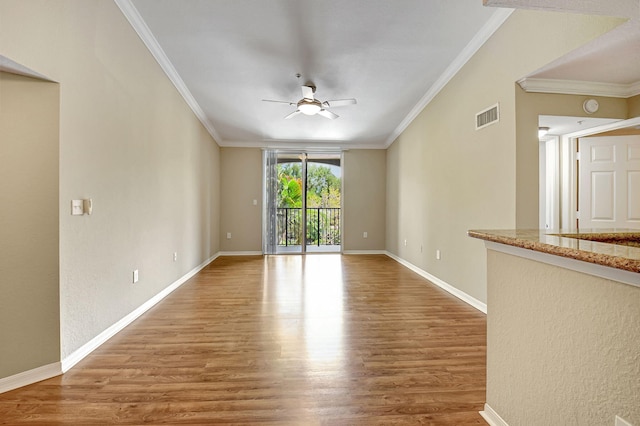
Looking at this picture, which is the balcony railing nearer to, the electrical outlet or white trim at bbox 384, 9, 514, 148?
white trim at bbox 384, 9, 514, 148

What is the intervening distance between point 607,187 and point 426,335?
2419mm

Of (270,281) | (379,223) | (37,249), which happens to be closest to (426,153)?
(379,223)

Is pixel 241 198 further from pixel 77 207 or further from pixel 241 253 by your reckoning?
pixel 77 207

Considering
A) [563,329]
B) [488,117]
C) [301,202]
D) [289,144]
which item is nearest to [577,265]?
[563,329]

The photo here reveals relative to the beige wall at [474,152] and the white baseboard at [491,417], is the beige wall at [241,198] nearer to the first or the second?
the beige wall at [474,152]

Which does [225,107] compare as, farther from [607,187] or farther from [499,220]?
[607,187]

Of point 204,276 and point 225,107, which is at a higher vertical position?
point 225,107

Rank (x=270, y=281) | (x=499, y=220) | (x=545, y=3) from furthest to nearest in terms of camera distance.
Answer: (x=270, y=281)
(x=499, y=220)
(x=545, y=3)

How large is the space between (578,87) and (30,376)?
4.70 m

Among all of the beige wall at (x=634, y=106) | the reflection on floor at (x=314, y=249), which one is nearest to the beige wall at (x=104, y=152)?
the reflection on floor at (x=314, y=249)

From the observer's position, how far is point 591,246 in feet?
3.04

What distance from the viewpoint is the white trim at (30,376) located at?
1.61 meters

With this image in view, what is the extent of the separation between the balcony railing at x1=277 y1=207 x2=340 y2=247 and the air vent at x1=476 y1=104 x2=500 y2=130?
463 centimetres

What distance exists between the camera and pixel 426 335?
2309mm
